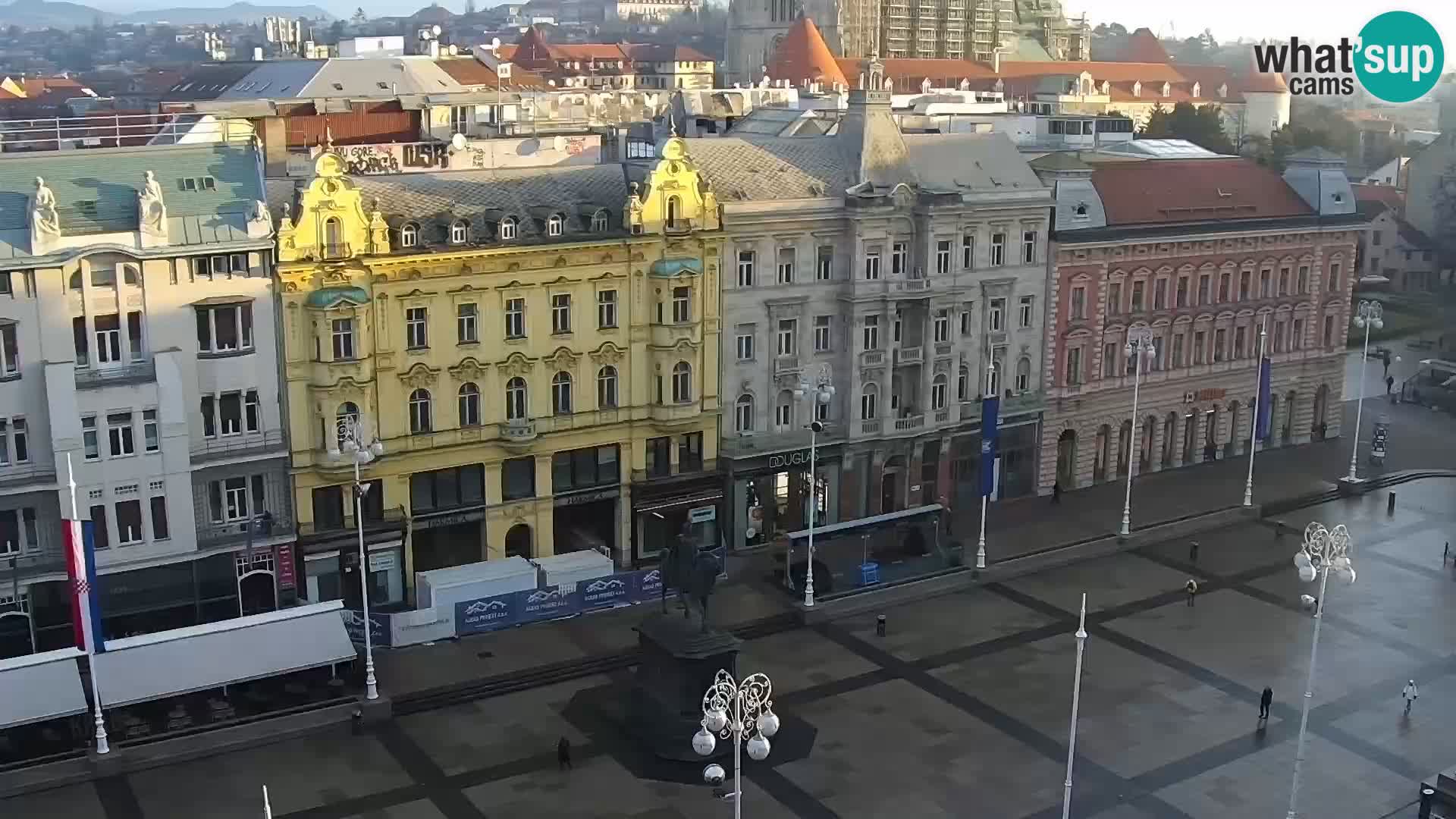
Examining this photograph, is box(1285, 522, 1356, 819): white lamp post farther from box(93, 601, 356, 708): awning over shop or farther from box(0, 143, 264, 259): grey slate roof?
box(0, 143, 264, 259): grey slate roof

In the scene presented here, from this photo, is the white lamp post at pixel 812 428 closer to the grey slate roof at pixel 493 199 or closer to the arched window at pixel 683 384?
the arched window at pixel 683 384

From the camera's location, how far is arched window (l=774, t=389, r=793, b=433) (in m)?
65.2

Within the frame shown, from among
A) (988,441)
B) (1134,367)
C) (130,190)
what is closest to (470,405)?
(130,190)

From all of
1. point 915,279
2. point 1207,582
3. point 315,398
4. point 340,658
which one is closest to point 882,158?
point 915,279

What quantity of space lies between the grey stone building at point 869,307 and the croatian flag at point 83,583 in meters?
28.0

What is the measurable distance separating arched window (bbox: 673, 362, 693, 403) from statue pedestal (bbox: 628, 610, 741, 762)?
56.2ft

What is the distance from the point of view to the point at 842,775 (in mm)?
44469

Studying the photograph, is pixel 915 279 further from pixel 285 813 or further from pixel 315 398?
pixel 285 813

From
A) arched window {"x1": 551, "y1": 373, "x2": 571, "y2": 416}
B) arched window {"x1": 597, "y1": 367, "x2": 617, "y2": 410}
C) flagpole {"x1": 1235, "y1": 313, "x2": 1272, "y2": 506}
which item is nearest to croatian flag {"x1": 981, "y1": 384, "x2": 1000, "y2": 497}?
flagpole {"x1": 1235, "y1": 313, "x2": 1272, "y2": 506}

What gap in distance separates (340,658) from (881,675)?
19.4 meters

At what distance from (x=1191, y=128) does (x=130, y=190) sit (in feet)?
413

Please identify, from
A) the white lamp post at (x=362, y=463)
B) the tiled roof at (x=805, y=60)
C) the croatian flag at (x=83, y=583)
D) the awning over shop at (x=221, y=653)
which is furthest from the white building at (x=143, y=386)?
the tiled roof at (x=805, y=60)

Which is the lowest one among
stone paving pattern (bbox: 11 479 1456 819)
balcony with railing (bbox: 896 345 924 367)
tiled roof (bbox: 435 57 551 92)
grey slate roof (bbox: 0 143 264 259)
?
stone paving pattern (bbox: 11 479 1456 819)

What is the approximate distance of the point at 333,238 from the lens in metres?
53.2
